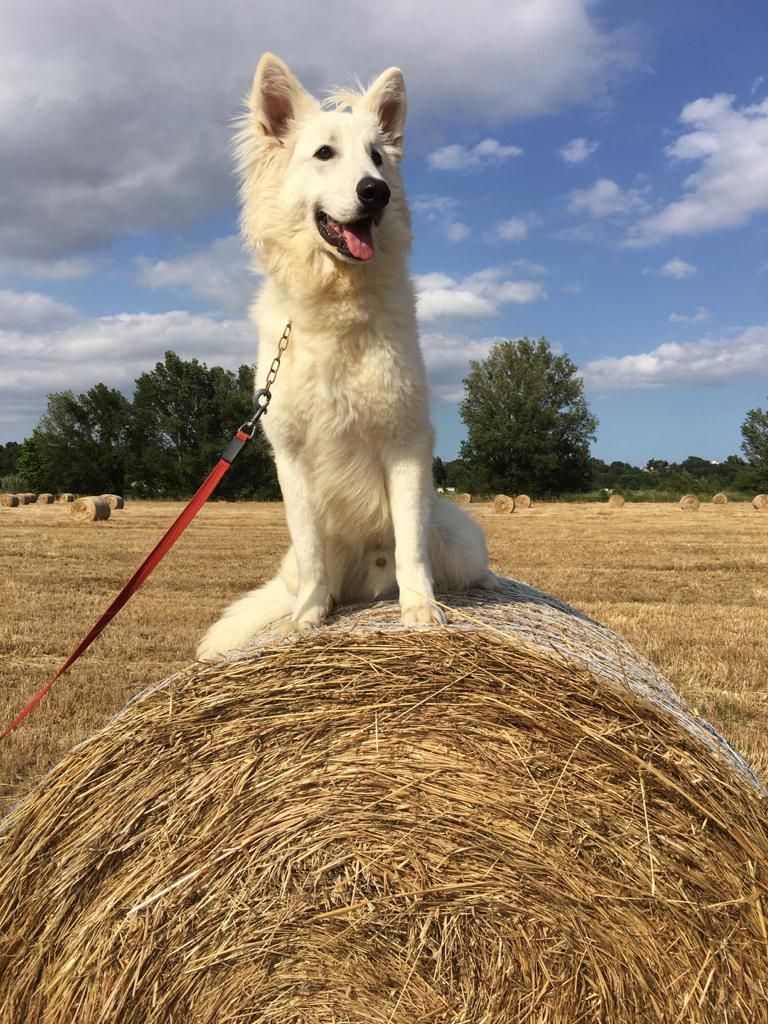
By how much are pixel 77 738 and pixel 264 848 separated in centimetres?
229

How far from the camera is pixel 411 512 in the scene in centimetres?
315

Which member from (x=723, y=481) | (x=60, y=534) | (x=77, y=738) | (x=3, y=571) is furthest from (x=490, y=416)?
(x=77, y=738)

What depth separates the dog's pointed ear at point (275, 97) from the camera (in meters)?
3.19

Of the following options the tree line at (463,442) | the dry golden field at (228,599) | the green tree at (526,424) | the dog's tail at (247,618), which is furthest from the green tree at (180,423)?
the dog's tail at (247,618)

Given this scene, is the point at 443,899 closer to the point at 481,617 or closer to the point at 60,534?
the point at 481,617

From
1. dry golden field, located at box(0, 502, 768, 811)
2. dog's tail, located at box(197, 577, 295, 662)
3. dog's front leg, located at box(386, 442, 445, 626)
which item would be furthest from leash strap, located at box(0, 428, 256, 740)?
dry golden field, located at box(0, 502, 768, 811)

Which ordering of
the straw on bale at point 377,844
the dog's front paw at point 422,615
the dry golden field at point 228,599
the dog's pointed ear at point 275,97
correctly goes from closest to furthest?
the straw on bale at point 377,844, the dog's front paw at point 422,615, the dog's pointed ear at point 275,97, the dry golden field at point 228,599

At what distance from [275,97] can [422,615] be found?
81.4 inches

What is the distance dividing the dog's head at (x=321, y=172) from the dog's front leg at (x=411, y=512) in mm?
745

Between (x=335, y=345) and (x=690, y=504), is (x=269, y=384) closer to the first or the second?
(x=335, y=345)

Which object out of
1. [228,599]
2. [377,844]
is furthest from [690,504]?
[377,844]

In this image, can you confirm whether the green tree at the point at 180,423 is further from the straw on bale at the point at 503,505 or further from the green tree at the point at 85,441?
the straw on bale at the point at 503,505

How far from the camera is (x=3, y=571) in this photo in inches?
403

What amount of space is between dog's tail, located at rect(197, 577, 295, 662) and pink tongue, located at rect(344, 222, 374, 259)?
4.60 feet
